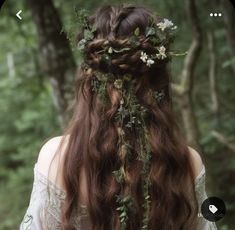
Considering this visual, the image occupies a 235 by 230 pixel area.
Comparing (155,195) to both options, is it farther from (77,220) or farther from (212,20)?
(212,20)

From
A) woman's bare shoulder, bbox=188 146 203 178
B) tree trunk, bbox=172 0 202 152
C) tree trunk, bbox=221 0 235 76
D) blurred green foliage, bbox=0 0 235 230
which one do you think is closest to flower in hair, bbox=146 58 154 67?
woman's bare shoulder, bbox=188 146 203 178

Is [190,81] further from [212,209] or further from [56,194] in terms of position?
[56,194]

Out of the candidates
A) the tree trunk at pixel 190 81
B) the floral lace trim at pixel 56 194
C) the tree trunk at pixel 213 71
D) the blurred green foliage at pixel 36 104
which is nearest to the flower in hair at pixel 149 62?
the floral lace trim at pixel 56 194

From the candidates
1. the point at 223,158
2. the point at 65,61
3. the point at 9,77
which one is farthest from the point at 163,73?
the point at 9,77

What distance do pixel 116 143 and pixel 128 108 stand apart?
10 cm

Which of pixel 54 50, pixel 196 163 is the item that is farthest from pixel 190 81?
pixel 196 163

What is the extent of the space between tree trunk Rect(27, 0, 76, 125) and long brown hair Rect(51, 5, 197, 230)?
1611mm

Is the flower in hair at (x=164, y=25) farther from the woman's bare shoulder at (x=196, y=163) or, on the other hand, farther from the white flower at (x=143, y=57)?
the woman's bare shoulder at (x=196, y=163)

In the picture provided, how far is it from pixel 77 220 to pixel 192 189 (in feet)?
1.08

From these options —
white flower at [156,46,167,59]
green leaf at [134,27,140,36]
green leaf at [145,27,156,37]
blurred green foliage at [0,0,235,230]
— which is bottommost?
blurred green foliage at [0,0,235,230]

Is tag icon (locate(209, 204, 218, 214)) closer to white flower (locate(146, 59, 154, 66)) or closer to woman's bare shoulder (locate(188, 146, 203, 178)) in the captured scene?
woman's bare shoulder (locate(188, 146, 203, 178))

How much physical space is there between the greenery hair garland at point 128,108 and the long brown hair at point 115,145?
13mm

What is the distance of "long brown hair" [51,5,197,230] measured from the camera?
4.94 ft

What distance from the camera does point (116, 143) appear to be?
1.54m
